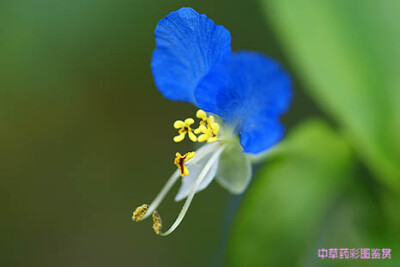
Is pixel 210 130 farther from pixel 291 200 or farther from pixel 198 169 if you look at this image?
pixel 291 200

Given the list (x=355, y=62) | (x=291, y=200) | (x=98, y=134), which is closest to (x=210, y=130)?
(x=291, y=200)

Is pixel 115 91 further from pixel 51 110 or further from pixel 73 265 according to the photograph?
pixel 73 265

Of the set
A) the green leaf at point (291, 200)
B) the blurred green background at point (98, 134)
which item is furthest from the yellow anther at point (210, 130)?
the blurred green background at point (98, 134)

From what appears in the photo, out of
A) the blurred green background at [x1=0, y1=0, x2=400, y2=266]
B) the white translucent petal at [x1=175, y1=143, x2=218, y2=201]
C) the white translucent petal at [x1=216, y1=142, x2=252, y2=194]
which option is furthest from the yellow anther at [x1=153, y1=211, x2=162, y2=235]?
the blurred green background at [x1=0, y1=0, x2=400, y2=266]

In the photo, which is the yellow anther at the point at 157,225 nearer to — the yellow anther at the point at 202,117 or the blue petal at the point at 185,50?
the yellow anther at the point at 202,117

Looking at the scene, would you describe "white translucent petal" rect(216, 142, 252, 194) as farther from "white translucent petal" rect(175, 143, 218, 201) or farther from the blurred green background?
the blurred green background

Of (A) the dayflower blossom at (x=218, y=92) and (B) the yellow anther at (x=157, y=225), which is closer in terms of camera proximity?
(A) the dayflower blossom at (x=218, y=92)
